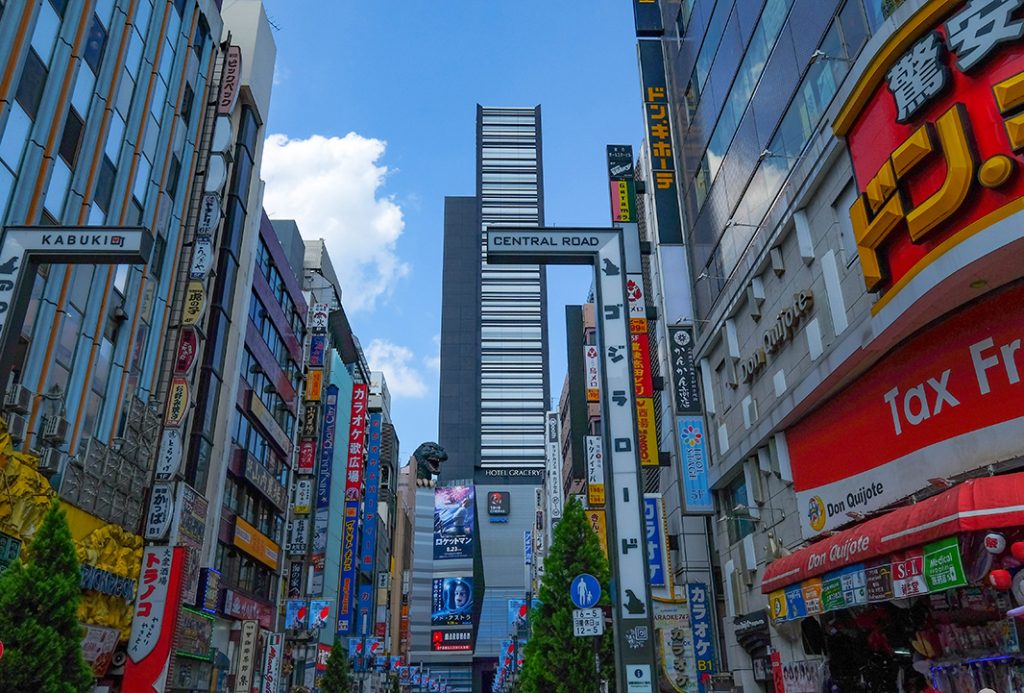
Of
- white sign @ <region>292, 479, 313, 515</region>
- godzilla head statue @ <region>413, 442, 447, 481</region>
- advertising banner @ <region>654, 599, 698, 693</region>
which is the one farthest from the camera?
godzilla head statue @ <region>413, 442, 447, 481</region>

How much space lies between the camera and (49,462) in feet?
64.8

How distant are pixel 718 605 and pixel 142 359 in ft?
73.6

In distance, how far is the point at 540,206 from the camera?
552ft

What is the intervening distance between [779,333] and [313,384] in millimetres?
37843

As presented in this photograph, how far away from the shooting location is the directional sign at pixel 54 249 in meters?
15.4

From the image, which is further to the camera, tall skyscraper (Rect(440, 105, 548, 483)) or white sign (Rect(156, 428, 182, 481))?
tall skyscraper (Rect(440, 105, 548, 483))

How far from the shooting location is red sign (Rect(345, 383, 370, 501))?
199 ft

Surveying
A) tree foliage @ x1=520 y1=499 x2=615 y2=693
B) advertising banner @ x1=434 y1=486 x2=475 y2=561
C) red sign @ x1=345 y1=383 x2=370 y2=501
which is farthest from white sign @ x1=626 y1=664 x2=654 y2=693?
advertising banner @ x1=434 y1=486 x2=475 y2=561

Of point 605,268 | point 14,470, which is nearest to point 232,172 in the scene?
point 14,470

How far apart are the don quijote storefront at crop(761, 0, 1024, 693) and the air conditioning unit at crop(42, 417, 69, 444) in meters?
18.0

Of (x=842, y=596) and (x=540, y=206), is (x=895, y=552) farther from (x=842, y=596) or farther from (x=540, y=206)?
(x=540, y=206)

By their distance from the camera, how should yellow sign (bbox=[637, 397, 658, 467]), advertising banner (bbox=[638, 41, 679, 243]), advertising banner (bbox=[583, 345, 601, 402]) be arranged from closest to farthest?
1. yellow sign (bbox=[637, 397, 658, 467])
2. advertising banner (bbox=[638, 41, 679, 243])
3. advertising banner (bbox=[583, 345, 601, 402])

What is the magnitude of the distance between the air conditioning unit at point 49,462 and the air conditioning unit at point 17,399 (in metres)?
1.43

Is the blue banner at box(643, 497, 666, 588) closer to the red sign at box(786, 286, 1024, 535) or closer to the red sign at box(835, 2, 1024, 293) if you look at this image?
the red sign at box(786, 286, 1024, 535)
